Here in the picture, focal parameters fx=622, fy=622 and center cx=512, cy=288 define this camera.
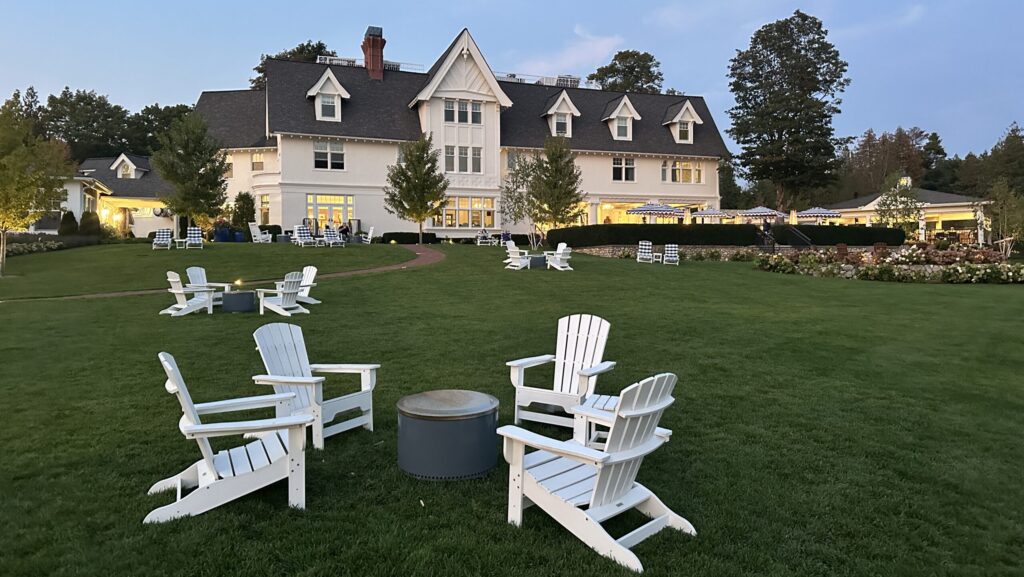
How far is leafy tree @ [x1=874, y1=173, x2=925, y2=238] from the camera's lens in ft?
132

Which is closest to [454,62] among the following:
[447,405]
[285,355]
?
[285,355]

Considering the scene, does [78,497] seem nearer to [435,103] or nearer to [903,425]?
[903,425]

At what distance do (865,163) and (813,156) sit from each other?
2907cm

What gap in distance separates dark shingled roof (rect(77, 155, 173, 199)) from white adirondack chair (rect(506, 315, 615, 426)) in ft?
131

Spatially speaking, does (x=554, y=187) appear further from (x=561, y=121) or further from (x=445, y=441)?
(x=445, y=441)

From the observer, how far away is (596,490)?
3.43 metres

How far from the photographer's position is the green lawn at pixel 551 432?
3.38m

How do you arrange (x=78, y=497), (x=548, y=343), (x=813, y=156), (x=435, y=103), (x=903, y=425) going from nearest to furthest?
(x=78, y=497), (x=903, y=425), (x=548, y=343), (x=435, y=103), (x=813, y=156)

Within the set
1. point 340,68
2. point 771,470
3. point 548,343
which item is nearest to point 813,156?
point 340,68

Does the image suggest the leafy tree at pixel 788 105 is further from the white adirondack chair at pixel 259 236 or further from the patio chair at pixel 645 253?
the white adirondack chair at pixel 259 236

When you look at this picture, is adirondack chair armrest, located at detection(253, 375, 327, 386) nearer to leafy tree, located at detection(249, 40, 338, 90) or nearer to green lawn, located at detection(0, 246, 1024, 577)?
green lawn, located at detection(0, 246, 1024, 577)

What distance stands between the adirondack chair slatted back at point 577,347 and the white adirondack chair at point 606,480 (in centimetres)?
203

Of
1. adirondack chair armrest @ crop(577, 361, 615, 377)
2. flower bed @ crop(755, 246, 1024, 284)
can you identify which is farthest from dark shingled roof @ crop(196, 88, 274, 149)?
adirondack chair armrest @ crop(577, 361, 615, 377)

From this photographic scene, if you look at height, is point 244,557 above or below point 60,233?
below
